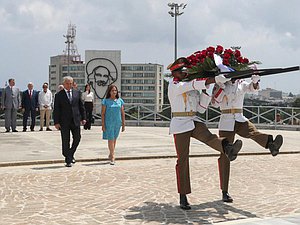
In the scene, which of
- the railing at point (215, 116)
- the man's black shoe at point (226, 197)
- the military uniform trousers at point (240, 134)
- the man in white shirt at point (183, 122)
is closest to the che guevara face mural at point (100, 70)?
the railing at point (215, 116)

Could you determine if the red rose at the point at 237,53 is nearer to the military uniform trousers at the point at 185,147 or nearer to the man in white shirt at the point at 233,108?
the man in white shirt at the point at 233,108

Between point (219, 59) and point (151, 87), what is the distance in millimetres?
62941

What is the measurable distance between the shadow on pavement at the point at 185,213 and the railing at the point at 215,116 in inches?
667

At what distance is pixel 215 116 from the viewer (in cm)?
2395

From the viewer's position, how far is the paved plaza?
18.7 feet

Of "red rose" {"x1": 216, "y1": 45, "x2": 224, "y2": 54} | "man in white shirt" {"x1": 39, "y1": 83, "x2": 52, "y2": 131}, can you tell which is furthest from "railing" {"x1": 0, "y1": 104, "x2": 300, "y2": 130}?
"red rose" {"x1": 216, "y1": 45, "x2": 224, "y2": 54}

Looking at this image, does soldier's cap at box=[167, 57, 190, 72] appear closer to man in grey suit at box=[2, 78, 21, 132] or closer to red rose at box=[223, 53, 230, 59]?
red rose at box=[223, 53, 230, 59]

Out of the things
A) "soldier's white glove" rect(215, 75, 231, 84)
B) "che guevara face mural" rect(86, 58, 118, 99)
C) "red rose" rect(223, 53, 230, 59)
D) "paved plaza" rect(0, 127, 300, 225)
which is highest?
"che guevara face mural" rect(86, 58, 118, 99)

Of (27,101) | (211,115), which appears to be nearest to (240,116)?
(27,101)

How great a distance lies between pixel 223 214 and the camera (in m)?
5.85

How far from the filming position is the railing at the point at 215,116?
2369 centimetres

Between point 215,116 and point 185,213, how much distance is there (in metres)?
18.3

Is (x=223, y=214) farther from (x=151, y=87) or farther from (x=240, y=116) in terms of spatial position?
(x=151, y=87)

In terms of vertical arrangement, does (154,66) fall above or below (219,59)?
above
